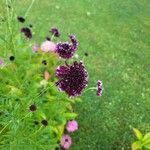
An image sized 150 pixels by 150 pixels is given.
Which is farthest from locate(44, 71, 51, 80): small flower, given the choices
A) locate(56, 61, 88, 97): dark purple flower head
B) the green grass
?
locate(56, 61, 88, 97): dark purple flower head

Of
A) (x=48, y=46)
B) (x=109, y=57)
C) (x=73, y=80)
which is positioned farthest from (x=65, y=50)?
(x=109, y=57)

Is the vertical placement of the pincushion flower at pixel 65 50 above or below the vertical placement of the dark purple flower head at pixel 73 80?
above

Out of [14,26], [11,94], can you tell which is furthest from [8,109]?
[14,26]

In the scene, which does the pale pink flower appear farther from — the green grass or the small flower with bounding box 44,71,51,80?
the green grass

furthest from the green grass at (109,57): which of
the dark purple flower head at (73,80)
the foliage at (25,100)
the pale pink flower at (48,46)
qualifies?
the dark purple flower head at (73,80)

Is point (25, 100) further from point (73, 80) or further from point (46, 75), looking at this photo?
point (46, 75)

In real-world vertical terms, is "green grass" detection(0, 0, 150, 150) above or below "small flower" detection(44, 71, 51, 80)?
above

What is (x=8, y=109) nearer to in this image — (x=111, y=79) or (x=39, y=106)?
(x=39, y=106)

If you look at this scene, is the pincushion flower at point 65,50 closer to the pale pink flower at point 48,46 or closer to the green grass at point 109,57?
the pale pink flower at point 48,46
